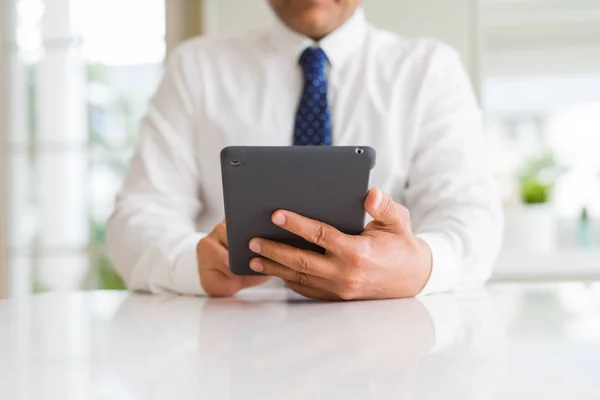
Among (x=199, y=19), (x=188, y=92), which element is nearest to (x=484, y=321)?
(x=188, y=92)

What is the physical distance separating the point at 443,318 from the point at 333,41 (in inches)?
41.0

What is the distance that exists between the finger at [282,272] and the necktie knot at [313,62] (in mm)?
743

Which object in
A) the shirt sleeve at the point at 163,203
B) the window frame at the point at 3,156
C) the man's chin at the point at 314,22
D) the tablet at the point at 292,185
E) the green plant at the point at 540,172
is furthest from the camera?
the window frame at the point at 3,156

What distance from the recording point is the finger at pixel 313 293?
1.15 m

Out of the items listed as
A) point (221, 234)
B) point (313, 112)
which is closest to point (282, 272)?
point (221, 234)

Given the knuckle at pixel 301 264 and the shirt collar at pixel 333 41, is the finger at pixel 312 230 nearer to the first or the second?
the knuckle at pixel 301 264

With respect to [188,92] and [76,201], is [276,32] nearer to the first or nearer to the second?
[188,92]

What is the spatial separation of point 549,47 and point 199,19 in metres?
1.54

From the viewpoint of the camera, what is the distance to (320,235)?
1.04m

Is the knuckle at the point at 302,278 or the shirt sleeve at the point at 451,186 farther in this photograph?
the shirt sleeve at the point at 451,186

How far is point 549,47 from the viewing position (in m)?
3.03

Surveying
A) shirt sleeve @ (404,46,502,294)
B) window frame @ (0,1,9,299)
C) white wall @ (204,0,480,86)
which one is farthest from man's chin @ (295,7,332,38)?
window frame @ (0,1,9,299)

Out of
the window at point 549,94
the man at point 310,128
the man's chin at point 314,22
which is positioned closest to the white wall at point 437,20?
the window at point 549,94

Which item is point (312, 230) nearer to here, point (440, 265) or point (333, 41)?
point (440, 265)
